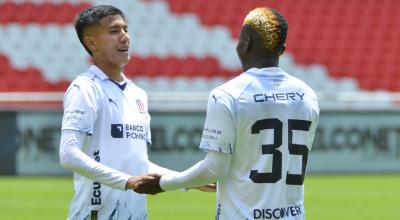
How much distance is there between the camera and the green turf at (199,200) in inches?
392

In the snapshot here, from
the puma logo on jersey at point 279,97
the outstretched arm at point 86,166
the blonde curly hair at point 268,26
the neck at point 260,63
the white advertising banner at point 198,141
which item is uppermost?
the blonde curly hair at point 268,26

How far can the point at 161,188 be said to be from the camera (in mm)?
4898

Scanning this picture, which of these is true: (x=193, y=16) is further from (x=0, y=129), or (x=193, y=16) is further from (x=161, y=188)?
(x=161, y=188)

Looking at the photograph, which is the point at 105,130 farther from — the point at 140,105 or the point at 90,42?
the point at 90,42

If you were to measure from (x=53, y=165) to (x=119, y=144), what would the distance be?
923 cm

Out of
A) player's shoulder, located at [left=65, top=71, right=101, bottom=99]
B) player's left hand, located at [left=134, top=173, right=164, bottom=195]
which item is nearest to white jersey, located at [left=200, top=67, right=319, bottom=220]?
player's left hand, located at [left=134, top=173, right=164, bottom=195]

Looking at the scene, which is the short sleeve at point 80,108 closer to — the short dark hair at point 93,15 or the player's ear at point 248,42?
the short dark hair at point 93,15

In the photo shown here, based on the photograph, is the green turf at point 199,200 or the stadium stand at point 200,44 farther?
the stadium stand at point 200,44

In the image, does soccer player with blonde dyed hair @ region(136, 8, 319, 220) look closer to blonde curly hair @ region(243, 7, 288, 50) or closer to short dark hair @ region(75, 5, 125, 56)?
blonde curly hair @ region(243, 7, 288, 50)

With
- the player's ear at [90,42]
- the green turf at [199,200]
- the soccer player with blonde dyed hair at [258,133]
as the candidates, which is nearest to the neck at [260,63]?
the soccer player with blonde dyed hair at [258,133]

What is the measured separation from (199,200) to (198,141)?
10.4 feet

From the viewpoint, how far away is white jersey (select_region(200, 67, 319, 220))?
4383mm

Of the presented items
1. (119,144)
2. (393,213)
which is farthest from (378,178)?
(119,144)

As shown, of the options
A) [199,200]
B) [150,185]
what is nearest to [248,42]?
[150,185]
